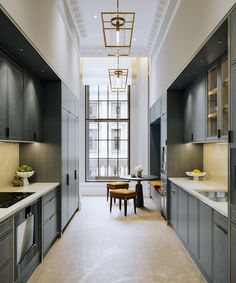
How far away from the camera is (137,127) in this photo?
9.15 metres

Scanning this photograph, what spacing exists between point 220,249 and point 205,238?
1.66 feet

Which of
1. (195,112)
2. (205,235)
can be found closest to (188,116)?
(195,112)

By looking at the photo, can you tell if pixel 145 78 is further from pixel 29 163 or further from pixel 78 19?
pixel 29 163

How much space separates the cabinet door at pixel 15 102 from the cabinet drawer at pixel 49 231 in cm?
125

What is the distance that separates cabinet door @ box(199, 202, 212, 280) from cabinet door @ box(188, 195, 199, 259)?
178 millimetres

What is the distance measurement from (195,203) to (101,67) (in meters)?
6.37

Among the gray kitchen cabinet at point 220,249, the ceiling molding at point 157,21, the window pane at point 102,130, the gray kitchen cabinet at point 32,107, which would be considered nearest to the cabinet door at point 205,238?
the gray kitchen cabinet at point 220,249

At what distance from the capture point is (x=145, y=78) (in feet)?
28.3

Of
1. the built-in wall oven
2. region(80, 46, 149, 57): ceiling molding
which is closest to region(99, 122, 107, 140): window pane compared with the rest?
region(80, 46, 149, 57): ceiling molding

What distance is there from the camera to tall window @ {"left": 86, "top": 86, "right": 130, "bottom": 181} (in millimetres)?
9273

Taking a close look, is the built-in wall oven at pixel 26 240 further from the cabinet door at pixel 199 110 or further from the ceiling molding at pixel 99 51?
the ceiling molding at pixel 99 51

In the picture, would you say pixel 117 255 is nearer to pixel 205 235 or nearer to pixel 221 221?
pixel 205 235

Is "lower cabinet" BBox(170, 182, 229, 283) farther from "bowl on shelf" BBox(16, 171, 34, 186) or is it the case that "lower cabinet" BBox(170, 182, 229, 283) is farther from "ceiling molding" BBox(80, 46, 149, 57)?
"ceiling molding" BBox(80, 46, 149, 57)

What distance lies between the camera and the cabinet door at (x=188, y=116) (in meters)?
4.96
